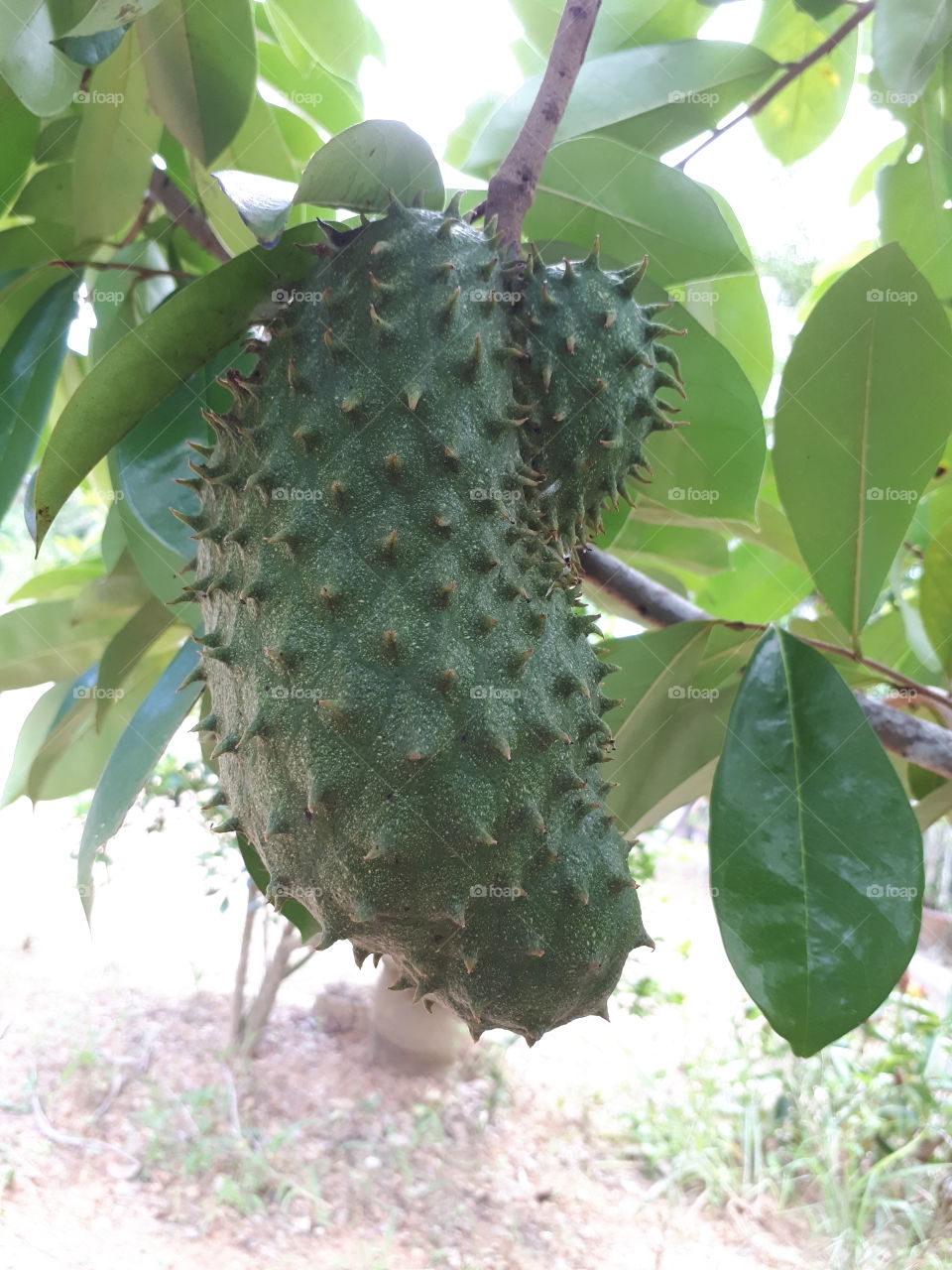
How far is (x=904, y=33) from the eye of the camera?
1012 millimetres

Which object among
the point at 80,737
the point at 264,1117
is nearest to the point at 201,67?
the point at 80,737

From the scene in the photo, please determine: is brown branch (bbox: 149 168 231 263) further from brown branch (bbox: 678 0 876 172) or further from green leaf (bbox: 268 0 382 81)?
brown branch (bbox: 678 0 876 172)

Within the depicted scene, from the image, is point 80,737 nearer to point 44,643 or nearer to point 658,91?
point 44,643

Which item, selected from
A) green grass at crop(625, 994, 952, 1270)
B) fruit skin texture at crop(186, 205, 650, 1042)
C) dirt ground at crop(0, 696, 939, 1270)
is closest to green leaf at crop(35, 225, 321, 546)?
fruit skin texture at crop(186, 205, 650, 1042)

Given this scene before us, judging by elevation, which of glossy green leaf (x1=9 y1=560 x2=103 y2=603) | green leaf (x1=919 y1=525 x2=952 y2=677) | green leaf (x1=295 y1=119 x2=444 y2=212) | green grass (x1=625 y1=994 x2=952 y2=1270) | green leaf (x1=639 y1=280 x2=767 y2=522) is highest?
green leaf (x1=295 y1=119 x2=444 y2=212)

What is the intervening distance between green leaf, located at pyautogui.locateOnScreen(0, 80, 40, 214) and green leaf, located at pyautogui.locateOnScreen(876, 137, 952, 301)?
1.03 metres

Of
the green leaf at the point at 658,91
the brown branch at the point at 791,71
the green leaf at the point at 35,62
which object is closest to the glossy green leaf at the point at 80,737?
the green leaf at the point at 35,62

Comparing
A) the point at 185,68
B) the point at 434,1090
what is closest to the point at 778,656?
→ the point at 185,68

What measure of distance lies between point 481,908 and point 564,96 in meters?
0.64

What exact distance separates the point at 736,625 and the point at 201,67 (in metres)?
0.80

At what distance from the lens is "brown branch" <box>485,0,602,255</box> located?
790 millimetres

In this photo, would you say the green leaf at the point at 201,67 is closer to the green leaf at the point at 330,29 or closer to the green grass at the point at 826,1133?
the green leaf at the point at 330,29

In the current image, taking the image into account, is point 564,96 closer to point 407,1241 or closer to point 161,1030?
point 407,1241

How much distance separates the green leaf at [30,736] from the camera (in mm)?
1414
